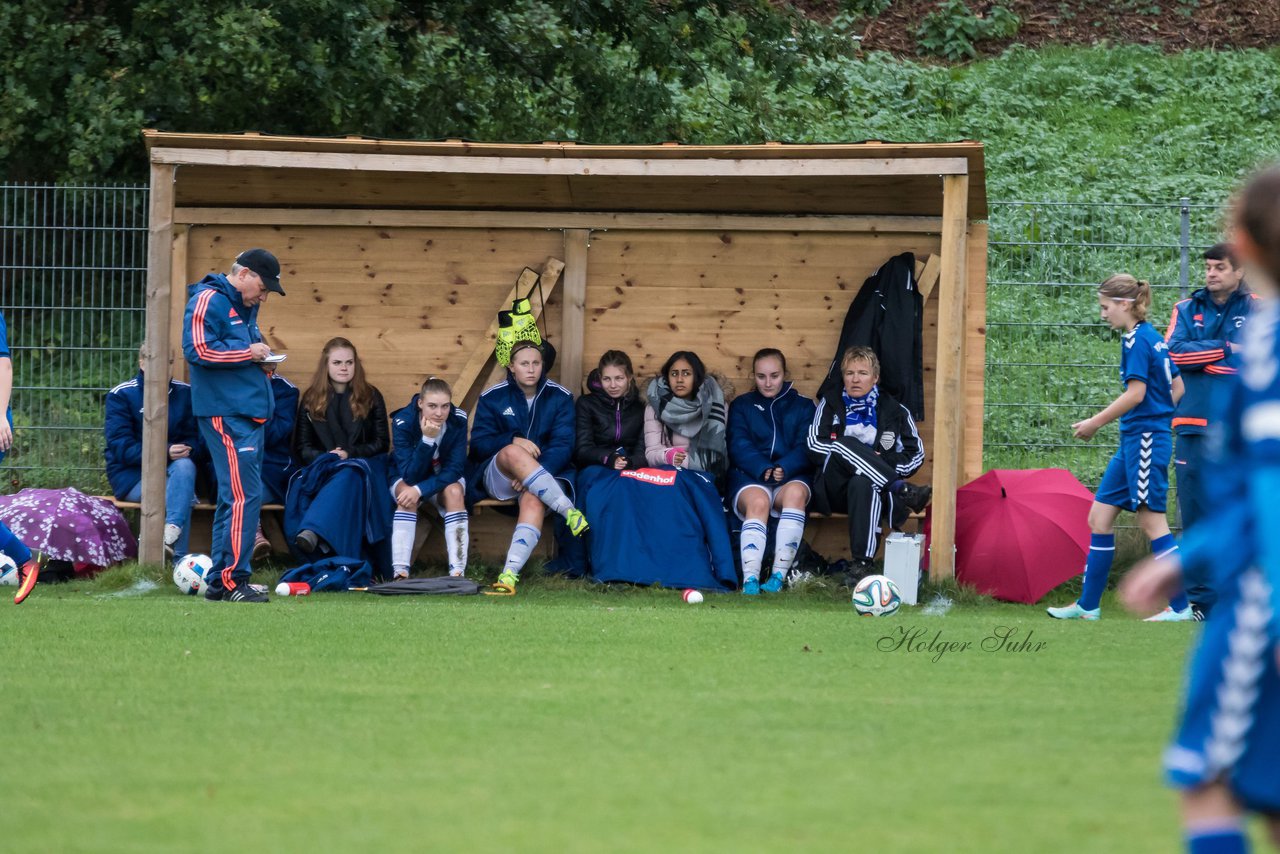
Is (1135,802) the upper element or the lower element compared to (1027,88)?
lower

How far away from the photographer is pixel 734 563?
9.58m

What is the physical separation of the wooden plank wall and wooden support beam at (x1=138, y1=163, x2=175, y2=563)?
1.29m

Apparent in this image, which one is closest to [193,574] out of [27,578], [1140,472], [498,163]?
[27,578]

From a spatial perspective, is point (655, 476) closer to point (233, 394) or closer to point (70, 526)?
point (233, 394)

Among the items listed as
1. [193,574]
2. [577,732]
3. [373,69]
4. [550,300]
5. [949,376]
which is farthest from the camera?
[373,69]

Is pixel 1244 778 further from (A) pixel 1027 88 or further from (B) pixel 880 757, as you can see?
(A) pixel 1027 88

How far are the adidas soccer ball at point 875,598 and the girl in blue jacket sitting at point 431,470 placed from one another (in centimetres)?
283

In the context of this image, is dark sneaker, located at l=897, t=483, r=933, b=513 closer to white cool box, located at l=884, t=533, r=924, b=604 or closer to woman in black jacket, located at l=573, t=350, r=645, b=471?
white cool box, located at l=884, t=533, r=924, b=604

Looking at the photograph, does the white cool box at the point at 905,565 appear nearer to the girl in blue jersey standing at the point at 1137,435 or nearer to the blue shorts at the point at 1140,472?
the girl in blue jersey standing at the point at 1137,435

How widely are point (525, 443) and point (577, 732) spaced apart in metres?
5.14

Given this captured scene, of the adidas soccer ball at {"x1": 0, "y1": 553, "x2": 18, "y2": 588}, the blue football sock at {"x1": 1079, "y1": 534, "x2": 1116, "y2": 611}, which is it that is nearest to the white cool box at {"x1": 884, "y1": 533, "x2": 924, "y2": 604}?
the blue football sock at {"x1": 1079, "y1": 534, "x2": 1116, "y2": 611}

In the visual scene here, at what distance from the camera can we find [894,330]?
1007 cm

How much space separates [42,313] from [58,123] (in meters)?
1.42

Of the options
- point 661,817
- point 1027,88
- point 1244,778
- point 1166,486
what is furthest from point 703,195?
point 1027,88
